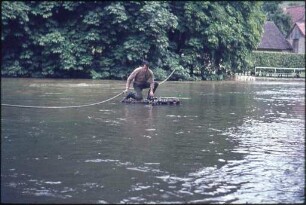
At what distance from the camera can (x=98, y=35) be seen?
A: 34906 millimetres

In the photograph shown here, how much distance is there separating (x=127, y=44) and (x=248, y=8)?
1208 cm

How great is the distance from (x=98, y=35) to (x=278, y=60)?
2430cm

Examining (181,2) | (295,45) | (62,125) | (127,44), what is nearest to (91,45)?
(127,44)

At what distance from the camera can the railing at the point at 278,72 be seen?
49000 millimetres

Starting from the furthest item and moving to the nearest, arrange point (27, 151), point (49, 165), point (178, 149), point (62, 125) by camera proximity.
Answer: point (62, 125)
point (178, 149)
point (27, 151)
point (49, 165)

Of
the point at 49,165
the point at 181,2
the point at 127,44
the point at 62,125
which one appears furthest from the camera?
the point at 181,2

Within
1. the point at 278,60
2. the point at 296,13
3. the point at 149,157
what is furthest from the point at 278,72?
the point at 149,157

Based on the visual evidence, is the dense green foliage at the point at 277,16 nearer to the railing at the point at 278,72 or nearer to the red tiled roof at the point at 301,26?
the red tiled roof at the point at 301,26

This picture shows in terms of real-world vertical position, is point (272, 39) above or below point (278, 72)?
above

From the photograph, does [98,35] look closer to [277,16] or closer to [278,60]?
[278,60]

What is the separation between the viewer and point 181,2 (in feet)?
124

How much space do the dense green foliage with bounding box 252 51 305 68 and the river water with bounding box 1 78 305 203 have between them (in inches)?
1442

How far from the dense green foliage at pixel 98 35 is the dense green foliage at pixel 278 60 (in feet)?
45.3

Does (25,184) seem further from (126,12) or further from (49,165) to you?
(126,12)
